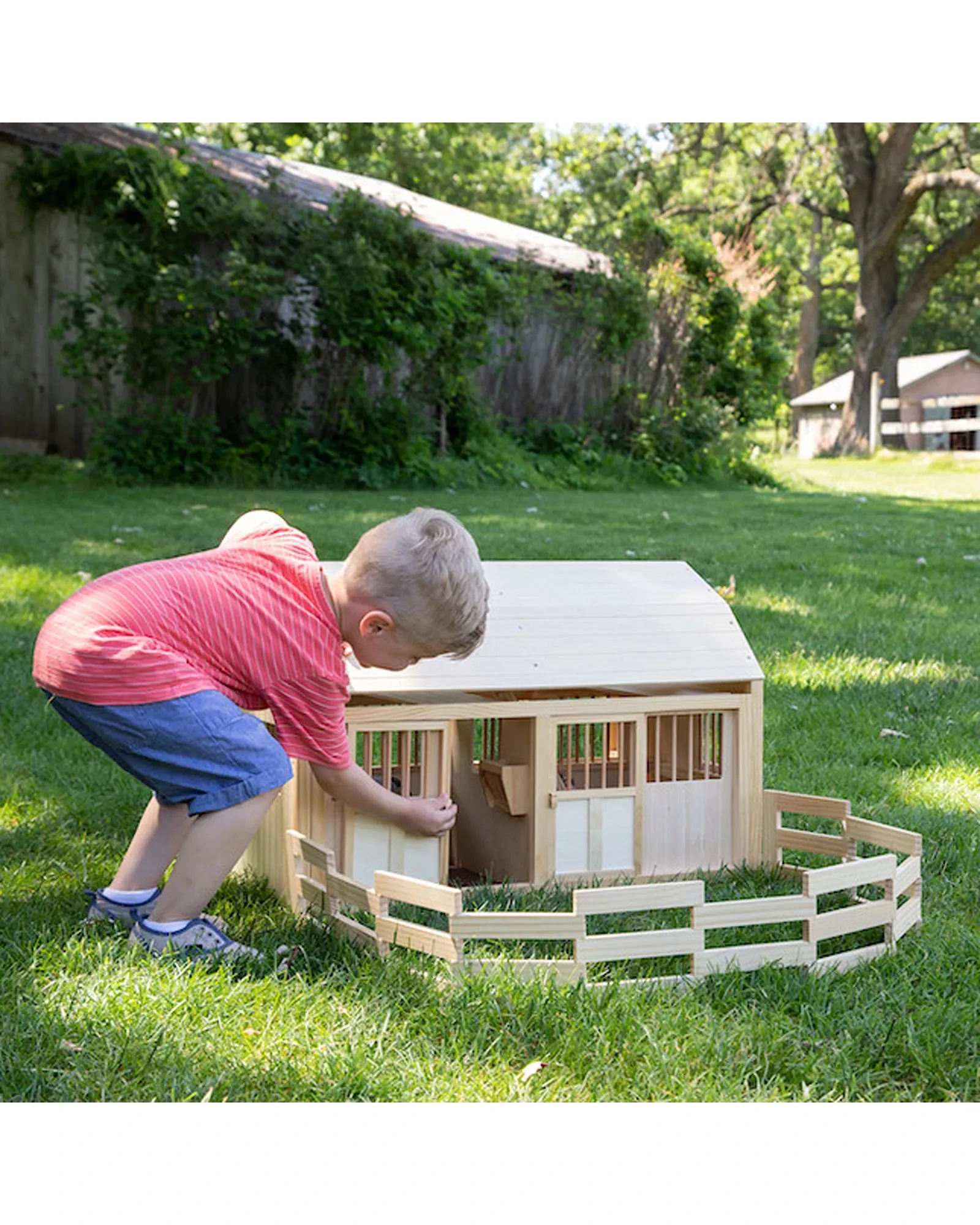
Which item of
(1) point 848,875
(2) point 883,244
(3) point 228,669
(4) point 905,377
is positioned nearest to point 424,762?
(3) point 228,669

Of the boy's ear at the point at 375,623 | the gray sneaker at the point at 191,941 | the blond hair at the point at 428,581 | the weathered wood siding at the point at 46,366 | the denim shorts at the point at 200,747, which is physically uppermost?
the weathered wood siding at the point at 46,366

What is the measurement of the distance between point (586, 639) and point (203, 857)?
0.98m

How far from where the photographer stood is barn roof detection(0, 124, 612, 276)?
11008mm

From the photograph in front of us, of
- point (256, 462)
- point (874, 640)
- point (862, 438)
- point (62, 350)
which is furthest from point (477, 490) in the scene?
point (862, 438)

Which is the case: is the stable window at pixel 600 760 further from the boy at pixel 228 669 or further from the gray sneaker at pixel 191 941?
the gray sneaker at pixel 191 941

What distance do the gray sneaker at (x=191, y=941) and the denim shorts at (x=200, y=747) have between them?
22 centimetres

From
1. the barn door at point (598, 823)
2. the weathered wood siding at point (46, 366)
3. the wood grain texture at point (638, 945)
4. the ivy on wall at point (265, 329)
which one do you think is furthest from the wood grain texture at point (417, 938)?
the weathered wood siding at point (46, 366)

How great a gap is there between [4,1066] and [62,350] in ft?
29.9

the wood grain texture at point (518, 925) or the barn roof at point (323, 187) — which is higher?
the barn roof at point (323, 187)

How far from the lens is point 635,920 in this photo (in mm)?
2592

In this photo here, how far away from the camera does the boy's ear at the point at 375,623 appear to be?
242cm

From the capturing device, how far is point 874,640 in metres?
5.11

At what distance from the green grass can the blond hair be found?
1.92 feet

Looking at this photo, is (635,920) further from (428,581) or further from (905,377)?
(905,377)
